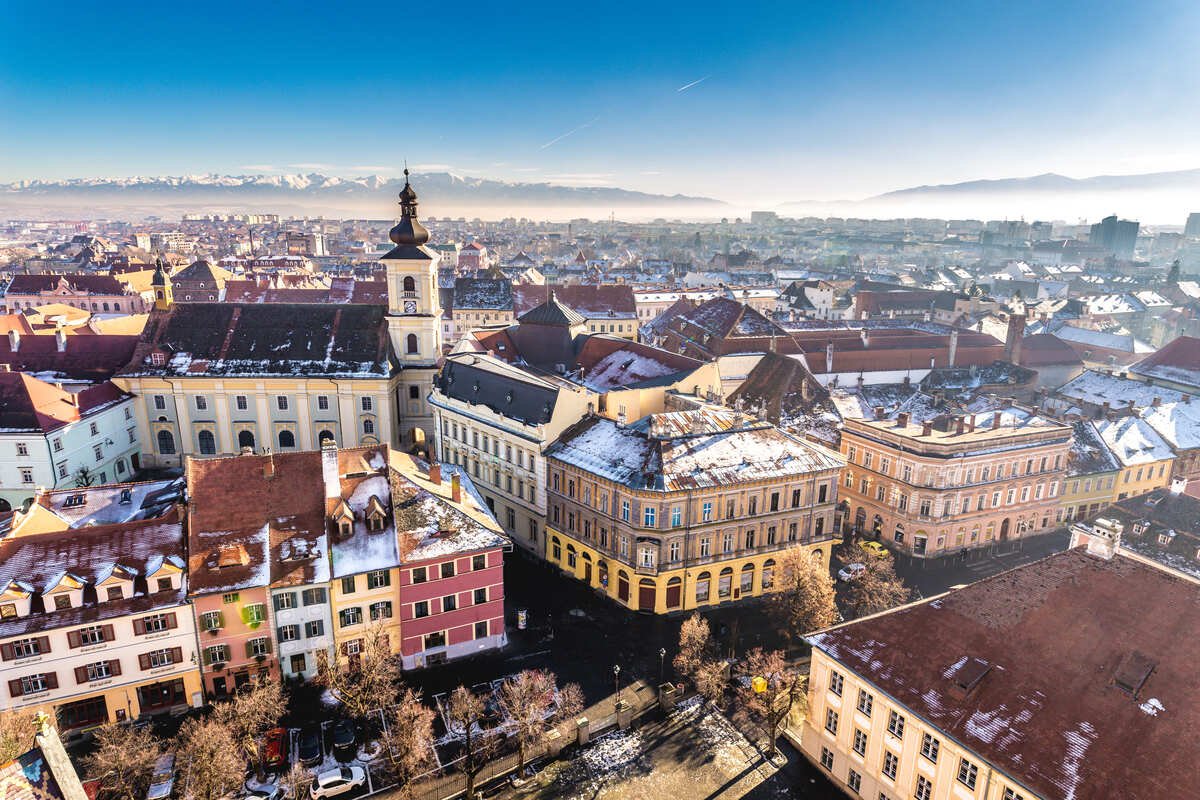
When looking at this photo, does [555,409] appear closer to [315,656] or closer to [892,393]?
[315,656]

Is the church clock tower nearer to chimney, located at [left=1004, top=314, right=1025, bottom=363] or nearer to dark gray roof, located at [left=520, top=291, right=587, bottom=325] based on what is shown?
dark gray roof, located at [left=520, top=291, right=587, bottom=325]

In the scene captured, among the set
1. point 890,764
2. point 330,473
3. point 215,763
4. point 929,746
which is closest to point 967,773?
point 929,746

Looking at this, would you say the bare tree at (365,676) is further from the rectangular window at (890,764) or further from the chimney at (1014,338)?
the chimney at (1014,338)

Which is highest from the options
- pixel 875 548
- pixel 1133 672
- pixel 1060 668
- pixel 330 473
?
pixel 330 473

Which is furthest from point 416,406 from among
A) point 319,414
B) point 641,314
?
point 641,314

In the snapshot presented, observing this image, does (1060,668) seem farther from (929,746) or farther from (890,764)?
(890,764)

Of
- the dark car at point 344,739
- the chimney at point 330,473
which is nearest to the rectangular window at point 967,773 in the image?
the dark car at point 344,739

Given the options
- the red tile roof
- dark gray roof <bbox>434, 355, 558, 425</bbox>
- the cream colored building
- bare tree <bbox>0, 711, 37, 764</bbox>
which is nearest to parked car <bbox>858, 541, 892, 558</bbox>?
the cream colored building
